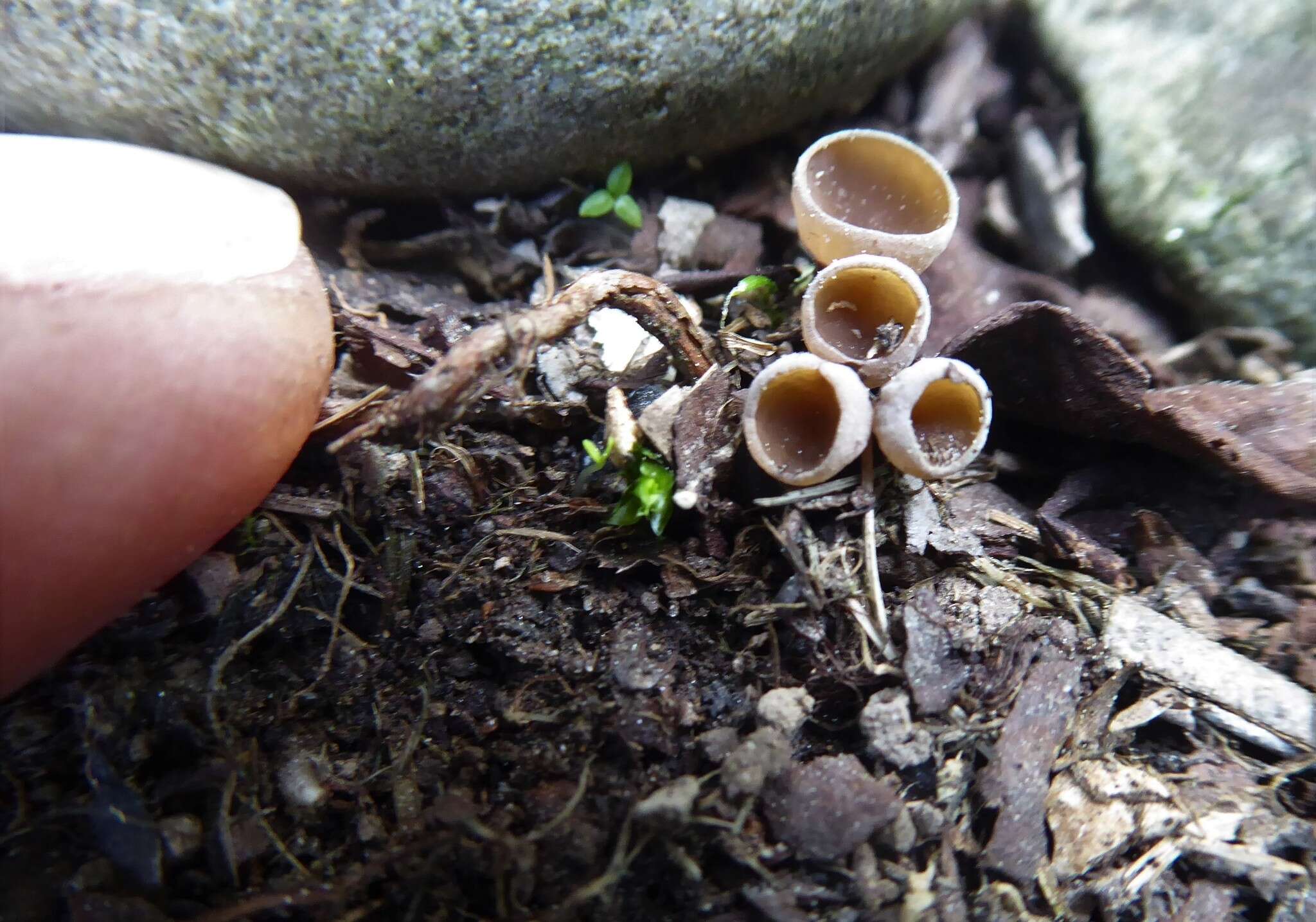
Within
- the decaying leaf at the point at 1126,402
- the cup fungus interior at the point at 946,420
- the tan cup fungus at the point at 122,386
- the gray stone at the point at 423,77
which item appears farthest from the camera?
the gray stone at the point at 423,77

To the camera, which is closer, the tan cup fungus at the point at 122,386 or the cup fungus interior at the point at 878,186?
the tan cup fungus at the point at 122,386

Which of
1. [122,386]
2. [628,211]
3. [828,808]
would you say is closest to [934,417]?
[828,808]

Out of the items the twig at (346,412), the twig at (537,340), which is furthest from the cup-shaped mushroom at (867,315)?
the twig at (346,412)

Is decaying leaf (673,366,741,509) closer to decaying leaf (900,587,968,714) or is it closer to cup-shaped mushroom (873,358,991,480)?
cup-shaped mushroom (873,358,991,480)

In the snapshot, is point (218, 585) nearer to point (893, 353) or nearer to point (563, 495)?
point (563, 495)

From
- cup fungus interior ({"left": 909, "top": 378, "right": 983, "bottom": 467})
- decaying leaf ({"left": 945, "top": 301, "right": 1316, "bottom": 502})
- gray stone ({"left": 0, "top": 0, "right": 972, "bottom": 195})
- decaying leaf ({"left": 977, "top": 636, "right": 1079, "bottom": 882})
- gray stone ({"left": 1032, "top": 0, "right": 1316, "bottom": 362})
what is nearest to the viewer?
decaying leaf ({"left": 977, "top": 636, "right": 1079, "bottom": 882})

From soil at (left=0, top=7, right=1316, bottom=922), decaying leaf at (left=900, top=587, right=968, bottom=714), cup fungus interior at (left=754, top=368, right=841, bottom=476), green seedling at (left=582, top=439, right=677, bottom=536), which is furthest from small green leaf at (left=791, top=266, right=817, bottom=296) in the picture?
decaying leaf at (left=900, top=587, right=968, bottom=714)

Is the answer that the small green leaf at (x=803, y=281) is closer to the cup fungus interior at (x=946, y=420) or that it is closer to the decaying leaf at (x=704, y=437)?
the decaying leaf at (x=704, y=437)

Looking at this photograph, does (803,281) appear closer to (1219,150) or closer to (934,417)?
(934,417)
